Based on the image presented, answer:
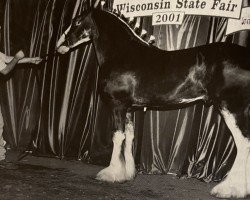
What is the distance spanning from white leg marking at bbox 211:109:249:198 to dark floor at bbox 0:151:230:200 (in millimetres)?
204

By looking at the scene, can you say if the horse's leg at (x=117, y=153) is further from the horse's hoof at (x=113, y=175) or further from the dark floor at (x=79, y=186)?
the dark floor at (x=79, y=186)

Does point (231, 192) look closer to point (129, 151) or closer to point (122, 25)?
point (129, 151)

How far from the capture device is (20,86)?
6895mm

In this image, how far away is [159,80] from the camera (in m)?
5.07

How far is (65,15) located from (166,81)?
7.16 ft

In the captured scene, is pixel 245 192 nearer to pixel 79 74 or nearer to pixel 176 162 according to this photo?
pixel 176 162

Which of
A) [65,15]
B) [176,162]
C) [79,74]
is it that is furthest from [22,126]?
[176,162]

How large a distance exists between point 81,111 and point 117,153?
1334 millimetres

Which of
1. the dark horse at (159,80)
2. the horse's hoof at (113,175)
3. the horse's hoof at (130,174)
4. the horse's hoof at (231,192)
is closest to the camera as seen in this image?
the horse's hoof at (231,192)

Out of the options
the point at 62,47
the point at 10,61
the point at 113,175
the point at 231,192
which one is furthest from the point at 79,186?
the point at 10,61

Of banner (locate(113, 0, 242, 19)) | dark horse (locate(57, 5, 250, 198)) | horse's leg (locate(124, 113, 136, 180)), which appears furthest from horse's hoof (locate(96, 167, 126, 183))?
banner (locate(113, 0, 242, 19))

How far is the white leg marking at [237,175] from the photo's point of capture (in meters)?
4.64

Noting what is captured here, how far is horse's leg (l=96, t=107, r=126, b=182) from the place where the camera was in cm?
514

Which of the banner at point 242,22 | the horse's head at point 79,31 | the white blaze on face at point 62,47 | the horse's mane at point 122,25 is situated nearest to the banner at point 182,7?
the banner at point 242,22
